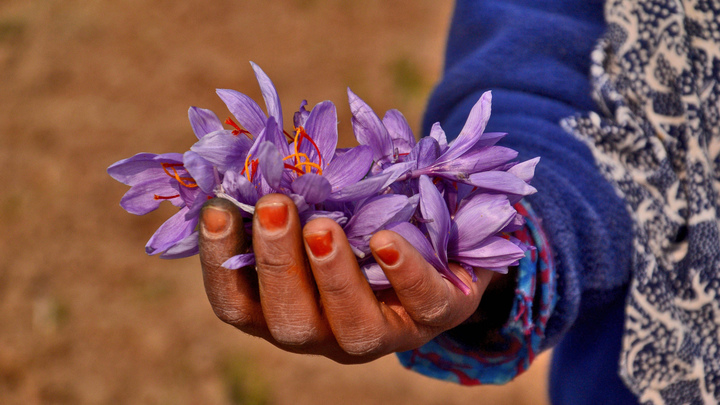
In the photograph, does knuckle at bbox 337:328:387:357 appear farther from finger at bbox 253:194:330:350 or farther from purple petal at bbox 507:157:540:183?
purple petal at bbox 507:157:540:183

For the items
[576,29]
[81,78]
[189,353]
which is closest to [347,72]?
[81,78]

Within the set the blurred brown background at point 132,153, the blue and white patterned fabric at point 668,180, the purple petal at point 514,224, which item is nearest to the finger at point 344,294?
the purple petal at point 514,224

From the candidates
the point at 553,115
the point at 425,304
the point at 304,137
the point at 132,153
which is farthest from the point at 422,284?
the point at 132,153

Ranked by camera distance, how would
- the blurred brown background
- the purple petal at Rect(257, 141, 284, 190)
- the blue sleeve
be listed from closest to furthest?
the purple petal at Rect(257, 141, 284, 190) → the blue sleeve → the blurred brown background

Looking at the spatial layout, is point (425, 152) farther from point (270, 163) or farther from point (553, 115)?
point (553, 115)

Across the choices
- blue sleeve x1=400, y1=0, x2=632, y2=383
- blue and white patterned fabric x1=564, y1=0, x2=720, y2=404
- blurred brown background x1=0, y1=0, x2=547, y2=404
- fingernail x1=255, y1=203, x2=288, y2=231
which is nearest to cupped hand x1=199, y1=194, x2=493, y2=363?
fingernail x1=255, y1=203, x2=288, y2=231

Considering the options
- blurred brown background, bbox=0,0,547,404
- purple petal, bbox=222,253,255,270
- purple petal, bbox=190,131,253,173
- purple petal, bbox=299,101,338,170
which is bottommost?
blurred brown background, bbox=0,0,547,404

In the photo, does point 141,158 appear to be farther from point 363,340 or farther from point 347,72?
point 347,72

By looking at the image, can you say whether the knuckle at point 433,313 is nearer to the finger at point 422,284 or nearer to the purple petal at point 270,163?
the finger at point 422,284
